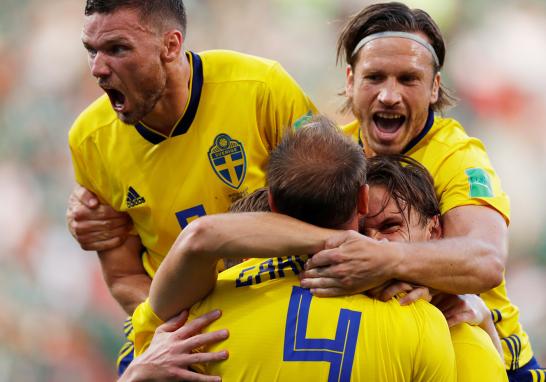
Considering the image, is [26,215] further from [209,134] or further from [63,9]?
[209,134]

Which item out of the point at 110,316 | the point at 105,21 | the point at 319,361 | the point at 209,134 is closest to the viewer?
the point at 319,361

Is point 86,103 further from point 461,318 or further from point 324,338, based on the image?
point 324,338

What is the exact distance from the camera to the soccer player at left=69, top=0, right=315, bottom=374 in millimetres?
3248

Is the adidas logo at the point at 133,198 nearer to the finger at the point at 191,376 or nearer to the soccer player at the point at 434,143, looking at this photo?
the soccer player at the point at 434,143

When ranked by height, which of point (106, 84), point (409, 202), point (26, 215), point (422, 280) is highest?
point (106, 84)

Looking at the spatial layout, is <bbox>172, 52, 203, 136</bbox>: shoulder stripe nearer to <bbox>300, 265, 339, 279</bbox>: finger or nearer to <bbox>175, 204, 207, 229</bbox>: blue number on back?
<bbox>175, 204, 207, 229</bbox>: blue number on back

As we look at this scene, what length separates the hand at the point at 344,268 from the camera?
7.09 feet

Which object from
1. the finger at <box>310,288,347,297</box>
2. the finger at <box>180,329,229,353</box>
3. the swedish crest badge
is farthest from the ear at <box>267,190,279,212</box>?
the swedish crest badge

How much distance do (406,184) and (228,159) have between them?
950 millimetres

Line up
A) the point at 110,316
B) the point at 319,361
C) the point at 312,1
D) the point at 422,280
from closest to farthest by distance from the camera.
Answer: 1. the point at 319,361
2. the point at 422,280
3. the point at 110,316
4. the point at 312,1

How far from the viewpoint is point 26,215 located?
22.5 feet

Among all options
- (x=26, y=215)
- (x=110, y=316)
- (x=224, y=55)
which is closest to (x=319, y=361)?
(x=224, y=55)

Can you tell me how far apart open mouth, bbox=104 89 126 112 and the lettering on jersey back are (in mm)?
1166

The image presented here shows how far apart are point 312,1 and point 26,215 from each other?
3027 millimetres
